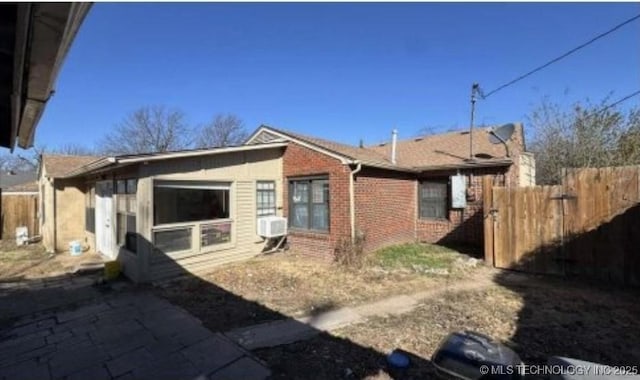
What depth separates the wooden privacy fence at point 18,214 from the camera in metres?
16.8

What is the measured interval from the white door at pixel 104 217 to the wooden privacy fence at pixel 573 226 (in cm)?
988

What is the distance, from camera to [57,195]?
42.2 feet

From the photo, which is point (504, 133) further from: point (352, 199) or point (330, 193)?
point (330, 193)

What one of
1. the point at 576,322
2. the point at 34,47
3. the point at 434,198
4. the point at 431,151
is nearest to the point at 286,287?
the point at 576,322

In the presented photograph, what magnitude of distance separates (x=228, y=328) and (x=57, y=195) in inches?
432

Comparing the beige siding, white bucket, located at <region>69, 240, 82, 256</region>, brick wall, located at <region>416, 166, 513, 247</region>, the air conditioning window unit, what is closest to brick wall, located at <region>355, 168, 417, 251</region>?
brick wall, located at <region>416, 166, 513, 247</region>

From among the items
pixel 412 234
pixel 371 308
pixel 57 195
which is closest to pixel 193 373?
pixel 371 308

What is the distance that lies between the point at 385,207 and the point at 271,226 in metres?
3.47

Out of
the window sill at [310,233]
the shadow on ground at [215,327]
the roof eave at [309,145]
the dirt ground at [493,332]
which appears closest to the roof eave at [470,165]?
the roof eave at [309,145]

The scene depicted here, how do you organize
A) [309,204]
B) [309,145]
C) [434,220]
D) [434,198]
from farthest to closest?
[434,198]
[434,220]
[309,204]
[309,145]

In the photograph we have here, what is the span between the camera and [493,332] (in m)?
5.15

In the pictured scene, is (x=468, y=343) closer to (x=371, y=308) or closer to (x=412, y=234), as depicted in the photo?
(x=371, y=308)

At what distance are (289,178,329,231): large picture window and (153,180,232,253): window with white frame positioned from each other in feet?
6.57

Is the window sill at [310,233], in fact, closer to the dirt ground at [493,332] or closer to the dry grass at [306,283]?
the dry grass at [306,283]
